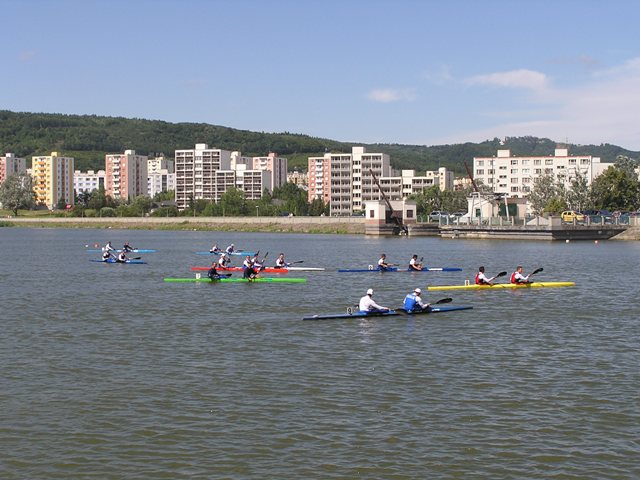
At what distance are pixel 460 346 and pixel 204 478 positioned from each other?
47.5 feet

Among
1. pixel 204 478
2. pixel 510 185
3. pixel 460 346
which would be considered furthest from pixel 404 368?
pixel 510 185

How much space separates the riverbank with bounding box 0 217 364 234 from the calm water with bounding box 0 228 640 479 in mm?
114143

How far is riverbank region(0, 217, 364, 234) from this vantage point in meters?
155

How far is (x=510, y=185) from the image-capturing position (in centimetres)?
19912

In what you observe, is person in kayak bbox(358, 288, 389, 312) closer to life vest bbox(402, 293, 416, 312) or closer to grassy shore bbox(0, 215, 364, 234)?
life vest bbox(402, 293, 416, 312)

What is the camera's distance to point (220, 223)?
581 ft

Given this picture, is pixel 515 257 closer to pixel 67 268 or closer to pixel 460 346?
pixel 67 268

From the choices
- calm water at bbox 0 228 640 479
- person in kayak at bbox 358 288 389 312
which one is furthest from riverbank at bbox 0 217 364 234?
person in kayak at bbox 358 288 389 312

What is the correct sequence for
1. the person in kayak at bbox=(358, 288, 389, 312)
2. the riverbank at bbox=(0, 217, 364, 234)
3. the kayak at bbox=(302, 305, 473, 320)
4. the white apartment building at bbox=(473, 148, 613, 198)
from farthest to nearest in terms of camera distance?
the white apartment building at bbox=(473, 148, 613, 198)
the riverbank at bbox=(0, 217, 364, 234)
the person in kayak at bbox=(358, 288, 389, 312)
the kayak at bbox=(302, 305, 473, 320)

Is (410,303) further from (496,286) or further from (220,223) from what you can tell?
(220,223)

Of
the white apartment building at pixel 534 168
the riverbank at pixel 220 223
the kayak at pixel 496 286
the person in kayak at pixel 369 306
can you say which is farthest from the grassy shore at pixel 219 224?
the person in kayak at pixel 369 306

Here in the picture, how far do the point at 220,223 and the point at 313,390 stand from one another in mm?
157574

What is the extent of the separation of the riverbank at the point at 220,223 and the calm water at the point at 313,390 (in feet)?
374

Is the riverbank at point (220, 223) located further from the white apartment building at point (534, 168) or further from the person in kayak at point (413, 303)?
the person in kayak at point (413, 303)
